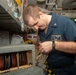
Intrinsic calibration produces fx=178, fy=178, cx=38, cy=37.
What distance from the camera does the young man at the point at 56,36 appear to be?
1.42 meters

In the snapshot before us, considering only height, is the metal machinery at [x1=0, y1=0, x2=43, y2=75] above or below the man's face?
below

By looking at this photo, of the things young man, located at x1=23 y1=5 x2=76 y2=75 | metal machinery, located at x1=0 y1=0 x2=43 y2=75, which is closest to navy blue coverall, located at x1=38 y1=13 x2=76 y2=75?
young man, located at x1=23 y1=5 x2=76 y2=75

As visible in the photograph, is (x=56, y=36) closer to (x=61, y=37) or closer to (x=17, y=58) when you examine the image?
(x=61, y=37)

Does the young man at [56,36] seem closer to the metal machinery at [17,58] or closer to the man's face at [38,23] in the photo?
the man's face at [38,23]

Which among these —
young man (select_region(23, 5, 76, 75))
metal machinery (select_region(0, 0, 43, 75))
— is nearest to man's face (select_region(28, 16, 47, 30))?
young man (select_region(23, 5, 76, 75))

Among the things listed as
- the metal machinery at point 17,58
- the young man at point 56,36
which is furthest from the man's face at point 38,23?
Result: the metal machinery at point 17,58

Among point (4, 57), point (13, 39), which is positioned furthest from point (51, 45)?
point (13, 39)

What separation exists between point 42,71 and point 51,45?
0.94 m

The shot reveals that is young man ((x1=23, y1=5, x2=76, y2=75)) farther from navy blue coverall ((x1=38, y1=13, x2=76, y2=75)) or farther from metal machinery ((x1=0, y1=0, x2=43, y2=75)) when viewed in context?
metal machinery ((x1=0, y1=0, x2=43, y2=75))

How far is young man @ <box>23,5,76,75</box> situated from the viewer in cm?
142

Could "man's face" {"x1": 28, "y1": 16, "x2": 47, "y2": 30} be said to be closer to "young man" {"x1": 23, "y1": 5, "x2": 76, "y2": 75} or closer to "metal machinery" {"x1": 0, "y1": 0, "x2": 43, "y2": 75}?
"young man" {"x1": 23, "y1": 5, "x2": 76, "y2": 75}

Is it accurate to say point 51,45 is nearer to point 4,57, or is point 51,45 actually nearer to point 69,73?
point 69,73

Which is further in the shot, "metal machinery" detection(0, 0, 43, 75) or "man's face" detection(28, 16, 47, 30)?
"metal machinery" detection(0, 0, 43, 75)

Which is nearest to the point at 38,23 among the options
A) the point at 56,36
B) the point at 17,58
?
the point at 56,36
